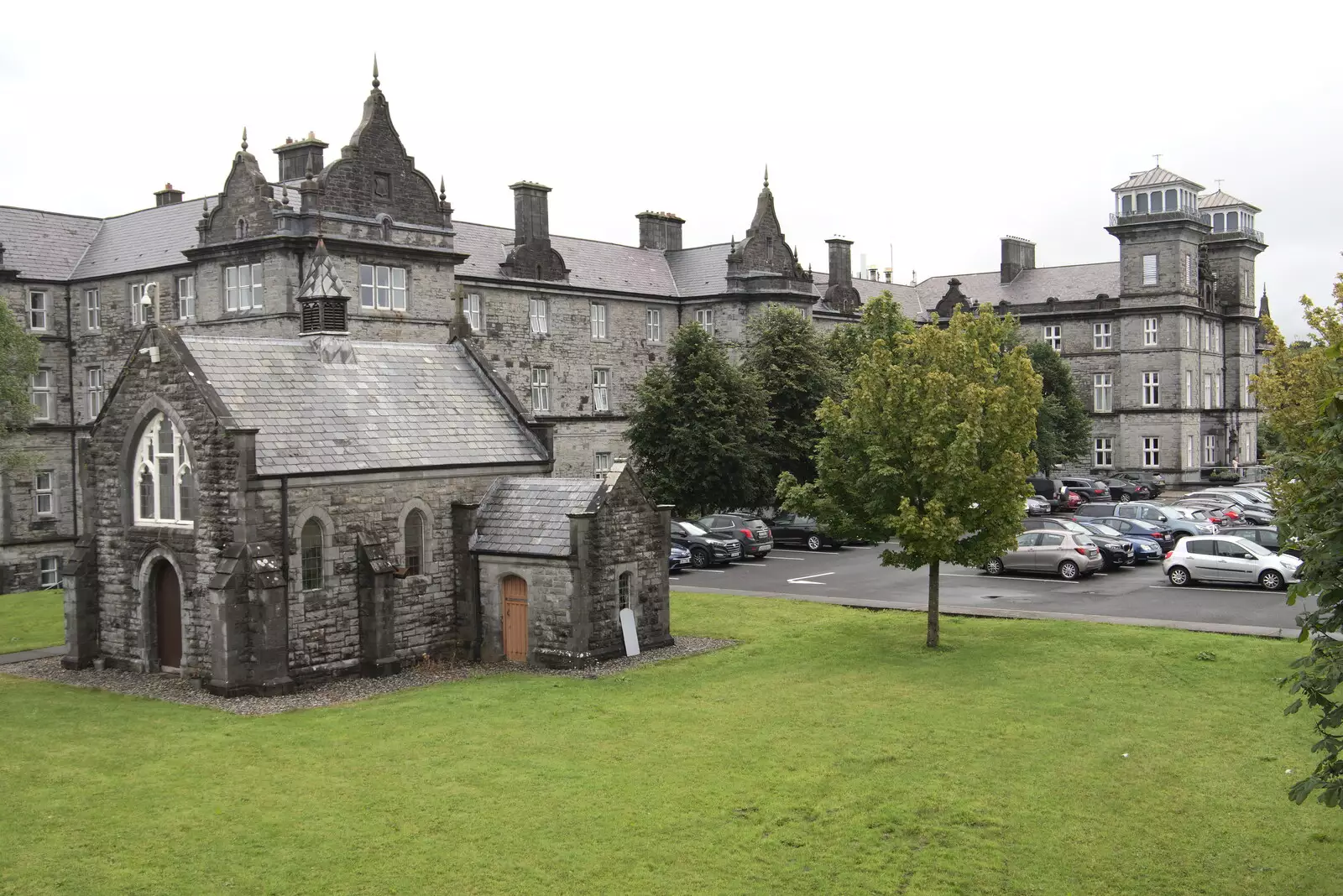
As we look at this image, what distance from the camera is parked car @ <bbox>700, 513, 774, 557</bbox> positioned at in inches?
1703

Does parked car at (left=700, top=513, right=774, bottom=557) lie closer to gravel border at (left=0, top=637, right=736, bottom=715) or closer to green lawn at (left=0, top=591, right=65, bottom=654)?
gravel border at (left=0, top=637, right=736, bottom=715)

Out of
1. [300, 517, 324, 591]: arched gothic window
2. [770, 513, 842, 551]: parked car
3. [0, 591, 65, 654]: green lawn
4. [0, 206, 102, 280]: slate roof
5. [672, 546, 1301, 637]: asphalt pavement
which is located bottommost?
[0, 591, 65, 654]: green lawn

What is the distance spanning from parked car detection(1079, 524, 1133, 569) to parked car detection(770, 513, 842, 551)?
10118mm

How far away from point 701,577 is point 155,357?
64.2 ft

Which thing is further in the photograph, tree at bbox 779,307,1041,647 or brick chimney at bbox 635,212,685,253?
brick chimney at bbox 635,212,685,253

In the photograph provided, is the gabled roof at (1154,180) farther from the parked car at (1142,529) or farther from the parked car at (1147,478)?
the parked car at (1142,529)

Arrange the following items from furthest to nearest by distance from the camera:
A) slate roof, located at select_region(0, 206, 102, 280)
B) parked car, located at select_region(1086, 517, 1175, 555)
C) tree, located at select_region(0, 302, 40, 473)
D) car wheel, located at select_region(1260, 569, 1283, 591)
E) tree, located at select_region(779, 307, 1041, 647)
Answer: slate roof, located at select_region(0, 206, 102, 280) < parked car, located at select_region(1086, 517, 1175, 555) < tree, located at select_region(0, 302, 40, 473) < car wheel, located at select_region(1260, 569, 1283, 591) < tree, located at select_region(779, 307, 1041, 647)

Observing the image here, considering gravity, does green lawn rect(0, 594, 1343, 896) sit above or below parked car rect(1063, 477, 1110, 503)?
below

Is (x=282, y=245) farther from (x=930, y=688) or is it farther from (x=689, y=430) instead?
(x=930, y=688)

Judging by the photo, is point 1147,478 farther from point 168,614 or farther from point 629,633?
point 168,614

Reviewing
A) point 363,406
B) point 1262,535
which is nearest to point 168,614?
point 363,406

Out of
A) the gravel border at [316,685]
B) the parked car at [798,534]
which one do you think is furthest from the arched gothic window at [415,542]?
the parked car at [798,534]

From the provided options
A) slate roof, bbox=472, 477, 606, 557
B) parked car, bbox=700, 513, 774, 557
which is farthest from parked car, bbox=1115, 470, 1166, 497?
slate roof, bbox=472, 477, 606, 557

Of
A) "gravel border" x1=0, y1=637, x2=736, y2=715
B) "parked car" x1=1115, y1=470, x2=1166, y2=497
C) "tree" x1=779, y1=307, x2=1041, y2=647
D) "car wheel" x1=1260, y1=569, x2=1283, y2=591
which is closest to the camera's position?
"gravel border" x1=0, y1=637, x2=736, y2=715
